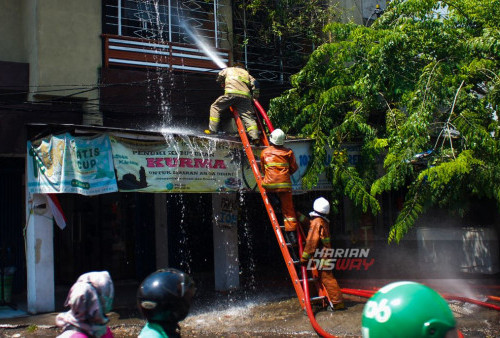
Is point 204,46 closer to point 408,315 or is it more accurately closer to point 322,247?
point 322,247

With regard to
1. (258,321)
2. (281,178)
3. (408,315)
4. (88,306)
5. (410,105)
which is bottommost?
(258,321)

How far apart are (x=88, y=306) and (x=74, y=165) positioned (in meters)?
5.92

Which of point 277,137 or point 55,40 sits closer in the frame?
point 277,137

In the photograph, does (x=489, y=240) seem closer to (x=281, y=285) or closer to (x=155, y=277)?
(x=281, y=285)

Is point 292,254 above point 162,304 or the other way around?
the other way around

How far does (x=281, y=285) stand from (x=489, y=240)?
15.2 feet

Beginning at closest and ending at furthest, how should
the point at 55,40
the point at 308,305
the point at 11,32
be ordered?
the point at 308,305 < the point at 55,40 < the point at 11,32

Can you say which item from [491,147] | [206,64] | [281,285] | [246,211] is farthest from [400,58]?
[246,211]

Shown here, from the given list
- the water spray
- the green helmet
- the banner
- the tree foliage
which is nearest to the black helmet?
the green helmet

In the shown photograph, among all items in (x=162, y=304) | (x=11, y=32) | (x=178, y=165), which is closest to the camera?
(x=162, y=304)

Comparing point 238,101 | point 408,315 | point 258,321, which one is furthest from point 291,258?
point 408,315

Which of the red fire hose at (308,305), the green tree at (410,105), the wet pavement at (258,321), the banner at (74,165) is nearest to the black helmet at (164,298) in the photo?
the red fire hose at (308,305)

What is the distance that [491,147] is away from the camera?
8000mm

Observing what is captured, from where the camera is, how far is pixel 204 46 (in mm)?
→ 11844
